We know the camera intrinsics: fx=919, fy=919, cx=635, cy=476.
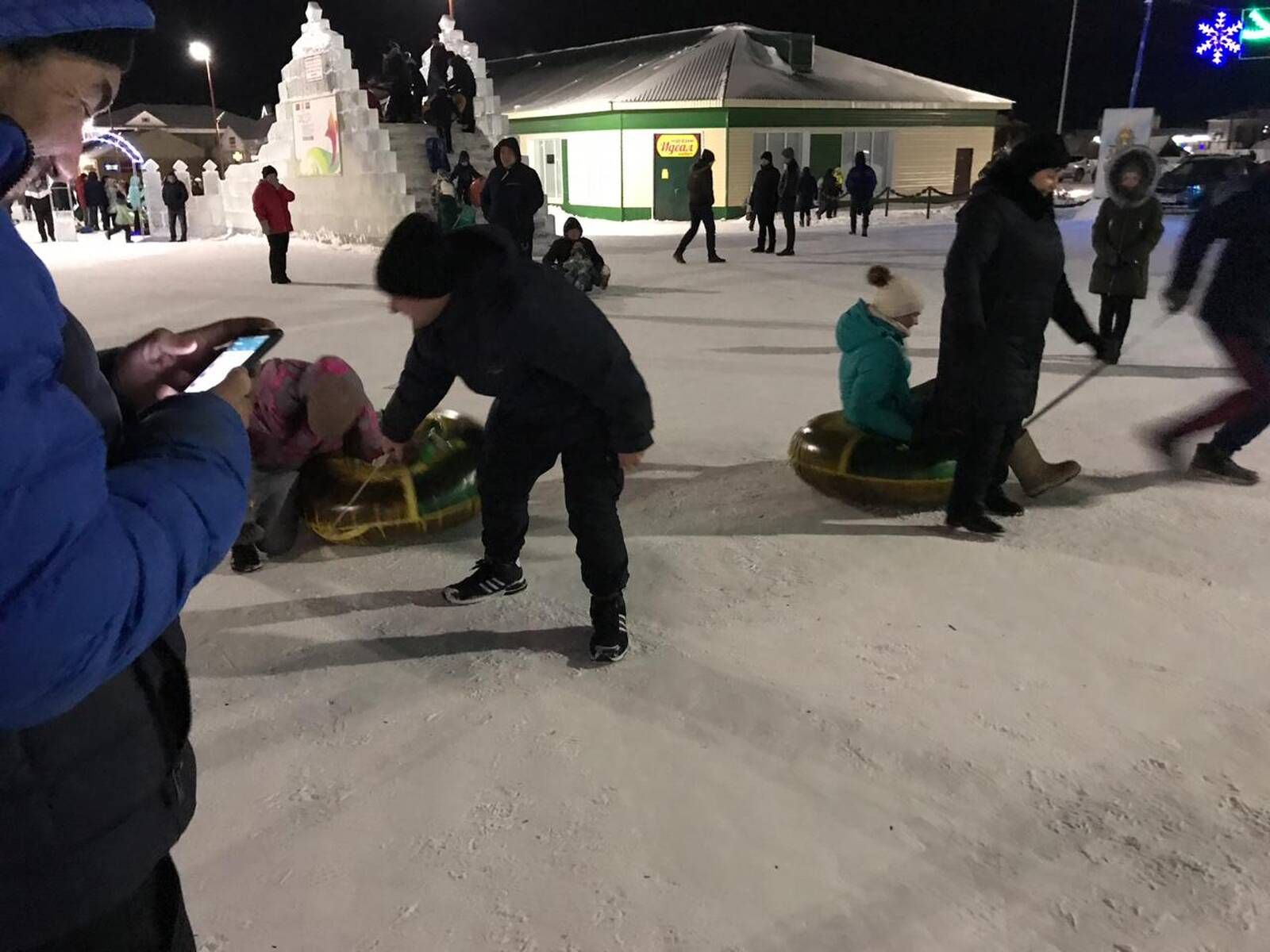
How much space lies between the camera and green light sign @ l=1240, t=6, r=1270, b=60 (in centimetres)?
1997

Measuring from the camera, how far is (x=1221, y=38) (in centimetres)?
2127

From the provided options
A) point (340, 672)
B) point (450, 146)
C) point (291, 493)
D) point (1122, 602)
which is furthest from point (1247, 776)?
point (450, 146)

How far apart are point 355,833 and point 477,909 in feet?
1.48

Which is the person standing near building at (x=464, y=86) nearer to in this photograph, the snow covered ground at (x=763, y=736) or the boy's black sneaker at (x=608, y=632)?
the snow covered ground at (x=763, y=736)

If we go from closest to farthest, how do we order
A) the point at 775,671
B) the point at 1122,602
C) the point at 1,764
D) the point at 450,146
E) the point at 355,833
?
the point at 1,764
the point at 355,833
the point at 775,671
the point at 1122,602
the point at 450,146

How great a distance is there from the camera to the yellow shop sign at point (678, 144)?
2248 cm

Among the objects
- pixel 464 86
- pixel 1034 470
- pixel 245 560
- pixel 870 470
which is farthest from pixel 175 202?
pixel 1034 470

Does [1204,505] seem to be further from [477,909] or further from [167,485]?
[167,485]

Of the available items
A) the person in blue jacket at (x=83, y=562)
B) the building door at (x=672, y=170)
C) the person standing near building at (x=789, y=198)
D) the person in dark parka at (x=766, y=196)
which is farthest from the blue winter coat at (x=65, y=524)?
the building door at (x=672, y=170)

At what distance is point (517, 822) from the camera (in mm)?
2420

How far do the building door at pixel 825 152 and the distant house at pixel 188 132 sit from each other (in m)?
26.8

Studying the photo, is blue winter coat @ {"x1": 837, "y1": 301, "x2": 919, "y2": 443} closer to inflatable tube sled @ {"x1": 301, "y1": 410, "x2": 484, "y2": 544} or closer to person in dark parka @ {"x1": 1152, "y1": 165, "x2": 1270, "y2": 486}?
person in dark parka @ {"x1": 1152, "y1": 165, "x2": 1270, "y2": 486}

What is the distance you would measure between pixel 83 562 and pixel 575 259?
1003 cm

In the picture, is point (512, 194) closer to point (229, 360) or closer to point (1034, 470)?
point (1034, 470)
